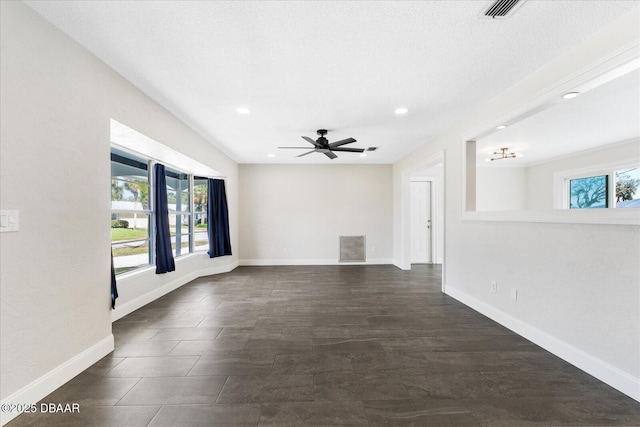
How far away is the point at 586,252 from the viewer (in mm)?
2119

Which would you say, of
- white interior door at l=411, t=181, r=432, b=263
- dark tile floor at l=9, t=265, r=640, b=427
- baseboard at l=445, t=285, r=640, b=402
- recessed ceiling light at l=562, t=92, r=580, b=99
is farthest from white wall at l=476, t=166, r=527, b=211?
recessed ceiling light at l=562, t=92, r=580, b=99

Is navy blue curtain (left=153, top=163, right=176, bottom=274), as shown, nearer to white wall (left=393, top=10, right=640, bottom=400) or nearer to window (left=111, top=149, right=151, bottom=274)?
window (left=111, top=149, right=151, bottom=274)

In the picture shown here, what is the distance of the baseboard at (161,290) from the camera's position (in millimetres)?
3207

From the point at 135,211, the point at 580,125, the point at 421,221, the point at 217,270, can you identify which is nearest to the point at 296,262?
the point at 217,270

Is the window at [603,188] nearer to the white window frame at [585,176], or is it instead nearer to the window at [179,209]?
the white window frame at [585,176]

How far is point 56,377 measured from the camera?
1.87 metres

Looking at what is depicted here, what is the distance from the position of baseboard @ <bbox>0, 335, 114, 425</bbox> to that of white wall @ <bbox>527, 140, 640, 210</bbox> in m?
8.08

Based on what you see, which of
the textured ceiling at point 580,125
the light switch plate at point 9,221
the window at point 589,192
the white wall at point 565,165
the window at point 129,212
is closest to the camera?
the light switch plate at point 9,221

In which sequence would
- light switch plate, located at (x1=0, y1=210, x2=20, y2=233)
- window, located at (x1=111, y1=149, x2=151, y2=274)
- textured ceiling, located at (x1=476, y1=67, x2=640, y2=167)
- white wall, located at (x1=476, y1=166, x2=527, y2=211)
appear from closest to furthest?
light switch plate, located at (x1=0, y1=210, x2=20, y2=233), textured ceiling, located at (x1=476, y1=67, x2=640, y2=167), window, located at (x1=111, y1=149, x2=151, y2=274), white wall, located at (x1=476, y1=166, x2=527, y2=211)

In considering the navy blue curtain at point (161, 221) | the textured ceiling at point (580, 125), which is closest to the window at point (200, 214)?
the navy blue curtain at point (161, 221)

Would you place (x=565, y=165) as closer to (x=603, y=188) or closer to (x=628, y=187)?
(x=603, y=188)

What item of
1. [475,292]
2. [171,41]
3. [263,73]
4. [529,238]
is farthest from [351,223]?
[171,41]

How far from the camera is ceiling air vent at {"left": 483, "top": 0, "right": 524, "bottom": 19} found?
1.65 metres

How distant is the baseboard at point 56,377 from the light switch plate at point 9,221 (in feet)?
3.30
